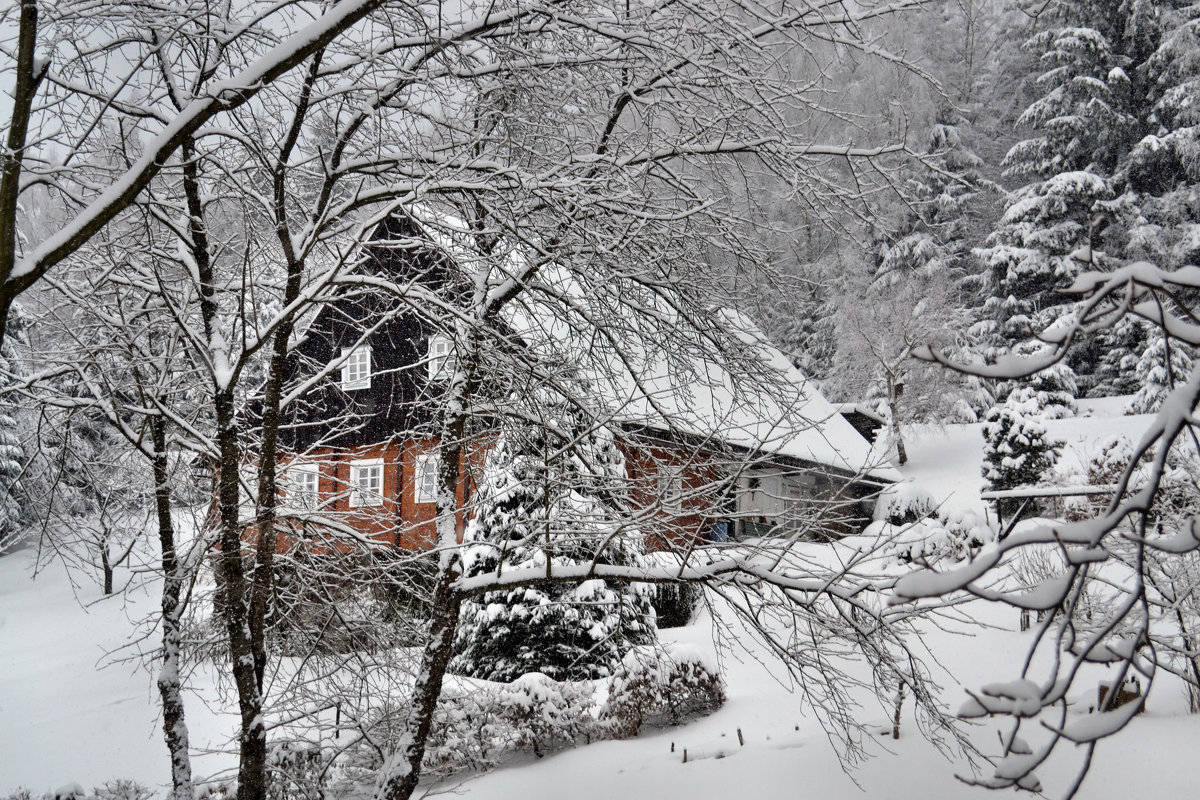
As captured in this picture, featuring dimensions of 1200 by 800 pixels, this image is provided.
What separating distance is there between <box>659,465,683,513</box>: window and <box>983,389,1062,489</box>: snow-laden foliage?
13404 mm

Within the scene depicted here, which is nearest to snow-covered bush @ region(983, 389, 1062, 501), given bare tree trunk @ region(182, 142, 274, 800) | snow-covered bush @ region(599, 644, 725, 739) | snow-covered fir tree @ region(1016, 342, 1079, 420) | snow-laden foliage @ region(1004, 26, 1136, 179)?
snow-covered fir tree @ region(1016, 342, 1079, 420)

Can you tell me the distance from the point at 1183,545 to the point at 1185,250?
15.3 meters

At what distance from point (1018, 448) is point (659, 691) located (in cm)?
1091

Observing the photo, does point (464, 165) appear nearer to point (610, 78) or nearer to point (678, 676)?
point (610, 78)

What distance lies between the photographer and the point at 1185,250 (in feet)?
43.8

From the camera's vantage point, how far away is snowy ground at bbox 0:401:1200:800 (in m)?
6.62

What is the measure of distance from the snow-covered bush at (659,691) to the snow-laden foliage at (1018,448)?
9.71 m

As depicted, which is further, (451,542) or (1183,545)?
(451,542)

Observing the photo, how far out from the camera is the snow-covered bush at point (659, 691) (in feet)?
27.7

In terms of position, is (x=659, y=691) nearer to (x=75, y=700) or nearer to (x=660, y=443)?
(x=660, y=443)

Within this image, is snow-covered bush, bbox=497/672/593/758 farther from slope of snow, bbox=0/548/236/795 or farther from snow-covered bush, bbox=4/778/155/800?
snow-covered bush, bbox=4/778/155/800

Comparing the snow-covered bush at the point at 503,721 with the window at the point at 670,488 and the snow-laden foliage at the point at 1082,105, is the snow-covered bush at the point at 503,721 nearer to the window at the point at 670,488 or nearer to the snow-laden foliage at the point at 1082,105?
the window at the point at 670,488

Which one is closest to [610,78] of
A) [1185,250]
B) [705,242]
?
[705,242]

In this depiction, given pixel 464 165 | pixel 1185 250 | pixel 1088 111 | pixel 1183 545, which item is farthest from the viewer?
pixel 1088 111
